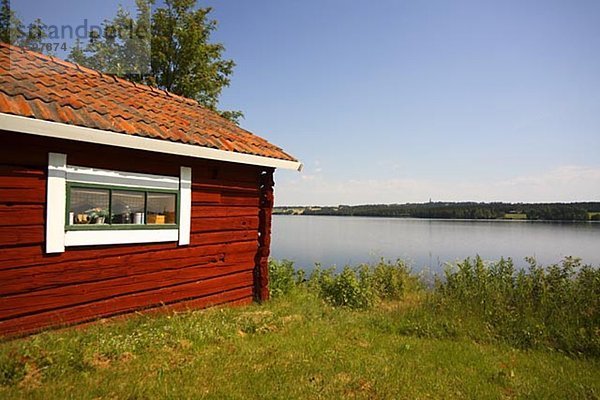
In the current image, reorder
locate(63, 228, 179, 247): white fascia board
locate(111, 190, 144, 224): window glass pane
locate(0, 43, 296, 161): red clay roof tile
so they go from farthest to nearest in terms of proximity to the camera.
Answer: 1. locate(111, 190, 144, 224): window glass pane
2. locate(63, 228, 179, 247): white fascia board
3. locate(0, 43, 296, 161): red clay roof tile

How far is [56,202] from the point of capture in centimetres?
465

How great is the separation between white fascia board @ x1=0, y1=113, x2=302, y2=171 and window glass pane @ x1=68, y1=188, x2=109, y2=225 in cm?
69

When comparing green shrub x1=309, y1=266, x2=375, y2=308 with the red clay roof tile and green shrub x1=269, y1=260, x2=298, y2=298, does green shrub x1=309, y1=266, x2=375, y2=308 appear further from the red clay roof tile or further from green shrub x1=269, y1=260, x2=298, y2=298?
the red clay roof tile

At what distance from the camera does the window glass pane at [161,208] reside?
5.78 metres

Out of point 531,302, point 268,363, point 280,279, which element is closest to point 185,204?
point 268,363

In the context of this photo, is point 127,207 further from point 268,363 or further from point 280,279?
point 280,279

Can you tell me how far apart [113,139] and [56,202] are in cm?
100

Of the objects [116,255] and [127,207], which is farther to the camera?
[127,207]

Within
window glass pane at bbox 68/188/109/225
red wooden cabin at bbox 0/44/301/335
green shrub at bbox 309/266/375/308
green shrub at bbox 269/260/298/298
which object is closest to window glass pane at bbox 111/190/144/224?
red wooden cabin at bbox 0/44/301/335

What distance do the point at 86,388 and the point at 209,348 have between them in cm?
152

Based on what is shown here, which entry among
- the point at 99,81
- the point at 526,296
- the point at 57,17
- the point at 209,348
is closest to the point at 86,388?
the point at 209,348

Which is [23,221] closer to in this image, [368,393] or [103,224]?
[103,224]

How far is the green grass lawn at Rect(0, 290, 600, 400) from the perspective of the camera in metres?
3.75

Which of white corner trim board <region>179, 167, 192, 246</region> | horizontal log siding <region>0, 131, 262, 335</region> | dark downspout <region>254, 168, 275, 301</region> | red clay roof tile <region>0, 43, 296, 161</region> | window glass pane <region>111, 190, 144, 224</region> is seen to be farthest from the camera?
dark downspout <region>254, 168, 275, 301</region>
